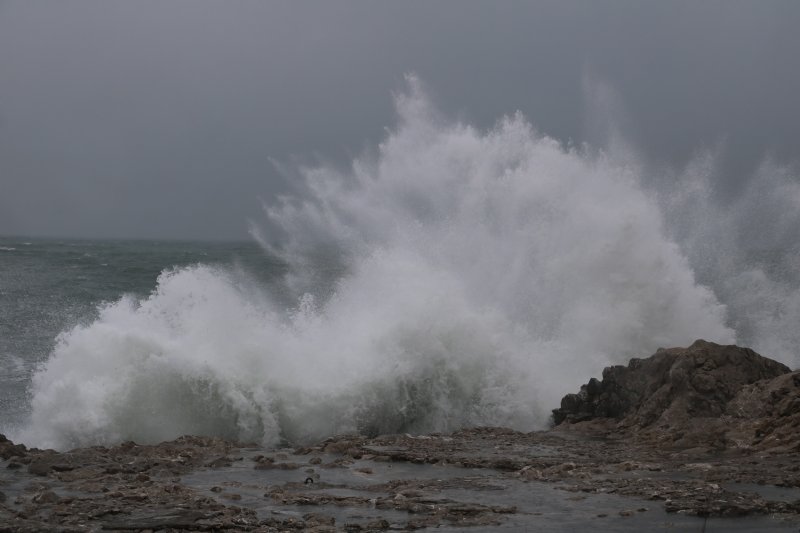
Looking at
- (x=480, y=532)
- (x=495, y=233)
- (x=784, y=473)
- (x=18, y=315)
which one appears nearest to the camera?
(x=480, y=532)

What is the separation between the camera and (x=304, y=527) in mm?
8156

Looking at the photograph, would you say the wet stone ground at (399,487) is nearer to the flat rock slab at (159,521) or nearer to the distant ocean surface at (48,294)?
the flat rock slab at (159,521)

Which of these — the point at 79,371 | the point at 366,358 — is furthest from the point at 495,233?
the point at 79,371

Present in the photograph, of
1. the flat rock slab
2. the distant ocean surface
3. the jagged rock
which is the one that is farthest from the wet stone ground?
the distant ocean surface

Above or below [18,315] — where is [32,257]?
above

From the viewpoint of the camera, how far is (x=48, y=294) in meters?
33.7

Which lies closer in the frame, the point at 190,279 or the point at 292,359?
the point at 292,359

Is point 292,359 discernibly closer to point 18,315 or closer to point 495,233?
point 495,233

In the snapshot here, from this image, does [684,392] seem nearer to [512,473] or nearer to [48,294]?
[512,473]

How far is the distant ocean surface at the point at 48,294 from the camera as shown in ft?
67.8

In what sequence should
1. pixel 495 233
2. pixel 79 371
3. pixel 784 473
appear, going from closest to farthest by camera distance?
pixel 784 473, pixel 79 371, pixel 495 233

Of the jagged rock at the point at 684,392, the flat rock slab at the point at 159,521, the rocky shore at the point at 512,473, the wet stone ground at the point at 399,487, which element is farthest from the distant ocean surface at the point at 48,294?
the jagged rock at the point at 684,392

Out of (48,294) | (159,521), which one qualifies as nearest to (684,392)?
(159,521)

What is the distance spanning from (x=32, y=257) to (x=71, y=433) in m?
41.4
